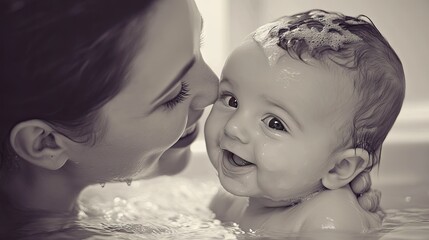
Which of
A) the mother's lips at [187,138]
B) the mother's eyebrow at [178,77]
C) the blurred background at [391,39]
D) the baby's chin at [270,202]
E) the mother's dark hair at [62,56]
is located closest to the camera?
the mother's dark hair at [62,56]

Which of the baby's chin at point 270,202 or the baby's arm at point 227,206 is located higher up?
the baby's chin at point 270,202

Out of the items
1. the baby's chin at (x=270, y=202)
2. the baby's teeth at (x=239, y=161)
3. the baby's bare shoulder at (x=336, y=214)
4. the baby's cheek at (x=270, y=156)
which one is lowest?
the baby's chin at (x=270, y=202)

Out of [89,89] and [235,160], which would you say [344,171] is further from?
[89,89]

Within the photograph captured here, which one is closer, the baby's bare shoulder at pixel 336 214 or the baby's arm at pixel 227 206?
the baby's bare shoulder at pixel 336 214

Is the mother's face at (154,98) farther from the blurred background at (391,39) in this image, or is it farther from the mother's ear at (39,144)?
the blurred background at (391,39)

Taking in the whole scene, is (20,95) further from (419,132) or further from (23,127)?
(419,132)

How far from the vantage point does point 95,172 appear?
3.51ft

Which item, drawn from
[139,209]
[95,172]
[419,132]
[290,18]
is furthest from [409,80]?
[95,172]

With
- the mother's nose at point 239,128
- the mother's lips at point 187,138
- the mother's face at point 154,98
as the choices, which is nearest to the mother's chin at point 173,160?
the mother's lips at point 187,138

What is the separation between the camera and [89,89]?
929 millimetres

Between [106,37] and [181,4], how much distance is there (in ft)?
0.41

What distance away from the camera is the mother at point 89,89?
2.92 ft

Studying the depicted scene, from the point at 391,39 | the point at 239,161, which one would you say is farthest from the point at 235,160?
the point at 391,39

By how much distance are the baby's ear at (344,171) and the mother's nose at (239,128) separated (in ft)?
0.45
